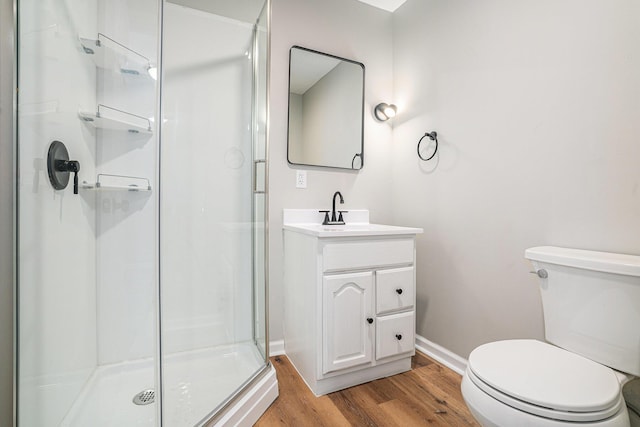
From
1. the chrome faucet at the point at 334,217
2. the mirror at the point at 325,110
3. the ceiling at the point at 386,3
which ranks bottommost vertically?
the chrome faucet at the point at 334,217

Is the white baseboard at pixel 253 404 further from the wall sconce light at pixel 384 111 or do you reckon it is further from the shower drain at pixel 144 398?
the wall sconce light at pixel 384 111

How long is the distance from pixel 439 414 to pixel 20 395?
1544 mm

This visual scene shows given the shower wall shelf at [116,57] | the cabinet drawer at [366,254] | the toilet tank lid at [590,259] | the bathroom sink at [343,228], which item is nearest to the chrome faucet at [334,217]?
the bathroom sink at [343,228]

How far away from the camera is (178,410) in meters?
1.10

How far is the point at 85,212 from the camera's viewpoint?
4.25 feet

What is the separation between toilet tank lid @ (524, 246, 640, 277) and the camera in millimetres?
923

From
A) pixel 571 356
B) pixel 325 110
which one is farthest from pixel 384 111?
pixel 571 356

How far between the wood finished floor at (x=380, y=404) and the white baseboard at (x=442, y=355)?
0.16 feet

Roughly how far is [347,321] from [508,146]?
3.91ft

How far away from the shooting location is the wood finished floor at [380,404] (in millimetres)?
1296

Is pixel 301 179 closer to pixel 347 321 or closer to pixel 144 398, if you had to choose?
pixel 347 321

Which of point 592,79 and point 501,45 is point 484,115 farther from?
point 592,79

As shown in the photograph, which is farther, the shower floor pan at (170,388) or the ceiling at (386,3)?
the ceiling at (386,3)

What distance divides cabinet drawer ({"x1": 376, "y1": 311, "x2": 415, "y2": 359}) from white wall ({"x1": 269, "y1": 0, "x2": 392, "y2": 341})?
0.68m
